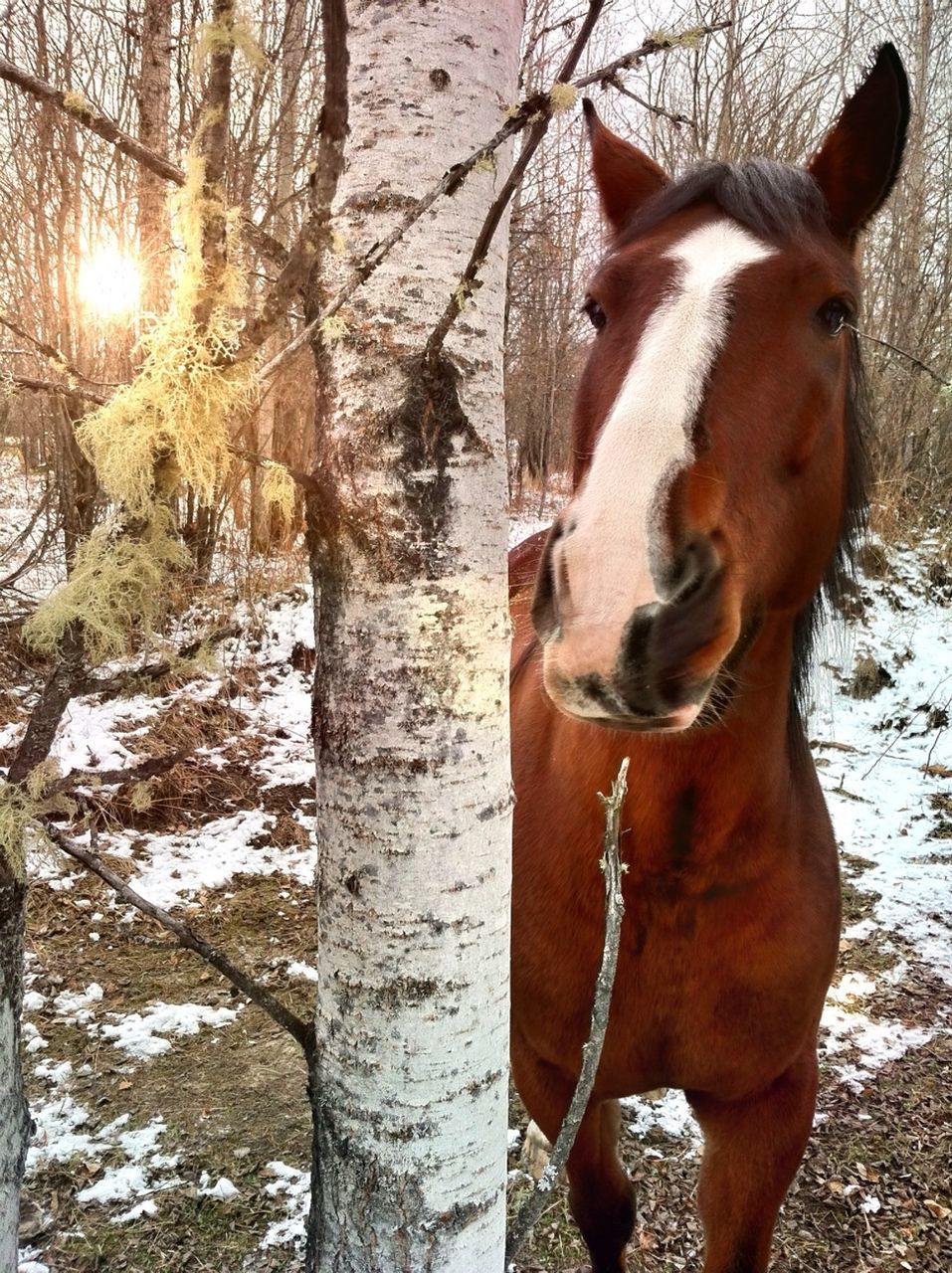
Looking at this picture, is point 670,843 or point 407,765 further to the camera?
point 670,843

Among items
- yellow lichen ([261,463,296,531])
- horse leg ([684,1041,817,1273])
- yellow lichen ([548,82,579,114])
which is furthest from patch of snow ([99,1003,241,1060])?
yellow lichen ([548,82,579,114])

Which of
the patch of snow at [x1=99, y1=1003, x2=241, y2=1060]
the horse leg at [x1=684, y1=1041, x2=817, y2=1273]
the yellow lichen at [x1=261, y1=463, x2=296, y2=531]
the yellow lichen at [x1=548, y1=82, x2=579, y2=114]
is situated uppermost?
the yellow lichen at [x1=548, y1=82, x2=579, y2=114]

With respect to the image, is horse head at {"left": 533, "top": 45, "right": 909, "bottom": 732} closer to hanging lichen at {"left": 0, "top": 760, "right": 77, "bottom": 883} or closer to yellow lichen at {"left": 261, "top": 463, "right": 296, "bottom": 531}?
yellow lichen at {"left": 261, "top": 463, "right": 296, "bottom": 531}

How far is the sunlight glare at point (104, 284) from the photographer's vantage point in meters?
3.73

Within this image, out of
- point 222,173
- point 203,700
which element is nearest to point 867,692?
point 203,700

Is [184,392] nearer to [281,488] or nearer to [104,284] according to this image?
[281,488]

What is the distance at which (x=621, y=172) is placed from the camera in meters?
1.61

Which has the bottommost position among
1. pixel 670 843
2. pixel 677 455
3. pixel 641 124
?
pixel 670 843

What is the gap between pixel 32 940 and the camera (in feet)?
10.9

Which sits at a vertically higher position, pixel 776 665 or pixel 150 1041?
pixel 776 665

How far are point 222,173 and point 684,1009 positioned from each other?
1547mm

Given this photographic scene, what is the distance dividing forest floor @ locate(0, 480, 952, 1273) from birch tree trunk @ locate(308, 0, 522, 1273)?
32 centimetres

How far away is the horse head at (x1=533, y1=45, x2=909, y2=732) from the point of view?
0.93 m

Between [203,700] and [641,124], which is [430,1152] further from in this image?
[641,124]
